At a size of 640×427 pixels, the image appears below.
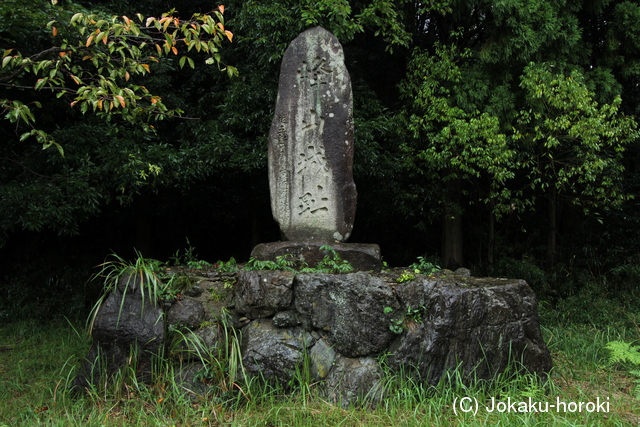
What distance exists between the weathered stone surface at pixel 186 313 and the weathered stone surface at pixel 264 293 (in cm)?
34

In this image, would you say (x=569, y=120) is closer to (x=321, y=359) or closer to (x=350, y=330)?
(x=350, y=330)

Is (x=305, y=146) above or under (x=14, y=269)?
above

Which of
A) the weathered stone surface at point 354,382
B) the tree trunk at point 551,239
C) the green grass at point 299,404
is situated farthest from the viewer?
the tree trunk at point 551,239

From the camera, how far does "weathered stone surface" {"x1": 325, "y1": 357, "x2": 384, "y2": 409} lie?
12.3 ft

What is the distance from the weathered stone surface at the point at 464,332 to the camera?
3824mm

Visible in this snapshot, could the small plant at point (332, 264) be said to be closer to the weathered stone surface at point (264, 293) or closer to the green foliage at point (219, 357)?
the weathered stone surface at point (264, 293)

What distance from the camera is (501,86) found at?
22.7 ft

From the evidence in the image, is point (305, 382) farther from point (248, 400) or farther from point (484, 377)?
point (484, 377)

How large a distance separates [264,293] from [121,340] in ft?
3.86

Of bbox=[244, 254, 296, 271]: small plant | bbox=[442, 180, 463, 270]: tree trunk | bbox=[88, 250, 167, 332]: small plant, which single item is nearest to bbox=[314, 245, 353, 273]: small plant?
bbox=[244, 254, 296, 271]: small plant

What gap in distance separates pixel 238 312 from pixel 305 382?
83cm

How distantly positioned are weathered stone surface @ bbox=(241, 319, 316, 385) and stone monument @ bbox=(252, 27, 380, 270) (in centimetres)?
114

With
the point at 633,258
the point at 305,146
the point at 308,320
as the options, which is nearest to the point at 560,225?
the point at 633,258

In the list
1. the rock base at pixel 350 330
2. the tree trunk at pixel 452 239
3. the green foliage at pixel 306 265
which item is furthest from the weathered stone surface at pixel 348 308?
the tree trunk at pixel 452 239
